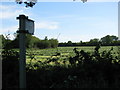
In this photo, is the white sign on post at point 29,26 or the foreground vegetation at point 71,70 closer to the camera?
the white sign on post at point 29,26

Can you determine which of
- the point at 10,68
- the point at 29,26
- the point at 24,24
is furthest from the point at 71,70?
the point at 24,24

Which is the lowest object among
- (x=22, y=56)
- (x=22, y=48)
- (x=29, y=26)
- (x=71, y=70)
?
(x=71, y=70)

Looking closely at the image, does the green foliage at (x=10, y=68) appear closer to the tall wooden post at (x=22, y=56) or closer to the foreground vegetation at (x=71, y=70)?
the foreground vegetation at (x=71, y=70)

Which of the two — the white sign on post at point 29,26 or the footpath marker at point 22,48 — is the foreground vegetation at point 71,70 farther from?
the white sign on post at point 29,26

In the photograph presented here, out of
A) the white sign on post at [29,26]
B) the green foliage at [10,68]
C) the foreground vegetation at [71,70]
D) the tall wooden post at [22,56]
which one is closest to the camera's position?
the tall wooden post at [22,56]

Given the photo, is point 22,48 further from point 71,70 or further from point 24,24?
point 71,70

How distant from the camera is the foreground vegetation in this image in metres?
5.01

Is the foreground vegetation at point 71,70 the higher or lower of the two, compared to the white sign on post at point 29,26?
lower

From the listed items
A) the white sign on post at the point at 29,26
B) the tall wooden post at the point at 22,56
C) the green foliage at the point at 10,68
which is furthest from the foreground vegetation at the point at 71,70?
the white sign on post at the point at 29,26

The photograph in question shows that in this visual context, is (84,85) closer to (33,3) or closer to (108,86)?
(108,86)

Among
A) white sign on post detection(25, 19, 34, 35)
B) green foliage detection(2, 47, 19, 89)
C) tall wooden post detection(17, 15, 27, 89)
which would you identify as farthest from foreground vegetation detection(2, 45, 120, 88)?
white sign on post detection(25, 19, 34, 35)

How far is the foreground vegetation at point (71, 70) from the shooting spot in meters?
5.01

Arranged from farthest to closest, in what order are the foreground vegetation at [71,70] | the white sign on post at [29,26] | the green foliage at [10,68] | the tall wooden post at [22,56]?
the green foliage at [10,68]
the foreground vegetation at [71,70]
the white sign on post at [29,26]
the tall wooden post at [22,56]

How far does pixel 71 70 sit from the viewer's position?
18.4ft
